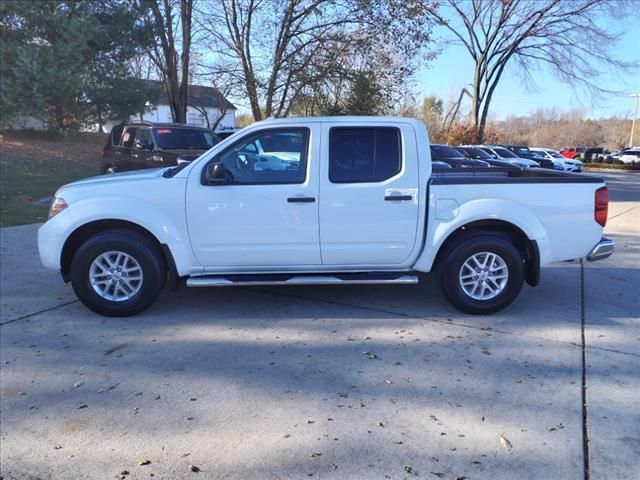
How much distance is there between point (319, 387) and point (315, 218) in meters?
1.76

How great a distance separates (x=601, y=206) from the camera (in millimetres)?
5020

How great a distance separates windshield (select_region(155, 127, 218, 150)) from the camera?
12.0 m

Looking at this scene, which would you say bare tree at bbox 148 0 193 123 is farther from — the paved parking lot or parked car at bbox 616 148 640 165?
parked car at bbox 616 148 640 165

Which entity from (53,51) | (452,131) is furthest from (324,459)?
(452,131)

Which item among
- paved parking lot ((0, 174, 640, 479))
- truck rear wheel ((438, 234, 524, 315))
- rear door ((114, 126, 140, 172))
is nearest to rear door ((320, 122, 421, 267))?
truck rear wheel ((438, 234, 524, 315))

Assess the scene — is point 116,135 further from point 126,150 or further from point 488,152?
point 488,152

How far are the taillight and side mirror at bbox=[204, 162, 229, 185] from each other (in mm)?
3543

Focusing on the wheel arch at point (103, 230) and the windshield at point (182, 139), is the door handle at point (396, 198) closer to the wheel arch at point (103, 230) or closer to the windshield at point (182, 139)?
the wheel arch at point (103, 230)

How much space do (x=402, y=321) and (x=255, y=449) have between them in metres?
2.36

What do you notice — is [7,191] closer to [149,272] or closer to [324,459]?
[149,272]

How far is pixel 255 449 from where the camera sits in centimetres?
295

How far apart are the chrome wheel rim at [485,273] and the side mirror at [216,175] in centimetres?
242

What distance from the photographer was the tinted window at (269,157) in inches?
195

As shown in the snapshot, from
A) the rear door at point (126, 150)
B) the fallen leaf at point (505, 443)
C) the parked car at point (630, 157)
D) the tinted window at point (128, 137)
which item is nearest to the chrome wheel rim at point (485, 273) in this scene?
the fallen leaf at point (505, 443)
